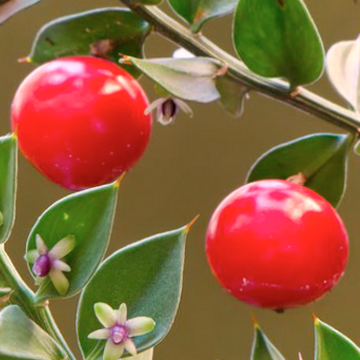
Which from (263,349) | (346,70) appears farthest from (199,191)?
(263,349)

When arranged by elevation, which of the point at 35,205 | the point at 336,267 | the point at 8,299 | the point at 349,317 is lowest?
the point at 349,317

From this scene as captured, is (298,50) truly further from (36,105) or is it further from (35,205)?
(35,205)

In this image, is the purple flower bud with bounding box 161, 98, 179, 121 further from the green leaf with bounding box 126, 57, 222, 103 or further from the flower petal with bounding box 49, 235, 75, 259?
the flower petal with bounding box 49, 235, 75, 259

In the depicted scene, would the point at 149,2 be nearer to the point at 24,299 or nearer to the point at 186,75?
the point at 186,75

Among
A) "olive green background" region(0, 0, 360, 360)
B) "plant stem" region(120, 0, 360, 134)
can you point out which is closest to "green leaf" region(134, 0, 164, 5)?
"plant stem" region(120, 0, 360, 134)

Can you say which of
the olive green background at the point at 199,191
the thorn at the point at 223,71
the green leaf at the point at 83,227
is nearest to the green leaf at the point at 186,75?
the thorn at the point at 223,71

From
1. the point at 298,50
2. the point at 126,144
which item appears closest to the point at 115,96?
the point at 126,144
